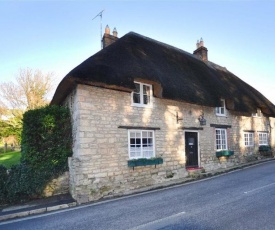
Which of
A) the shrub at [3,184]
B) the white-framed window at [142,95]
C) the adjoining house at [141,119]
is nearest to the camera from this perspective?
the shrub at [3,184]

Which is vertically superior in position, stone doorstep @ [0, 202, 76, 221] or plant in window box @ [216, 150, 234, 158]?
plant in window box @ [216, 150, 234, 158]

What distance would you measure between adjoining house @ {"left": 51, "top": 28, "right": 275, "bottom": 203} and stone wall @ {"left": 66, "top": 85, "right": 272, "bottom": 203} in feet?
0.12

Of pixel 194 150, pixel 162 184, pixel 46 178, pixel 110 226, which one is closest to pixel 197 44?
pixel 194 150

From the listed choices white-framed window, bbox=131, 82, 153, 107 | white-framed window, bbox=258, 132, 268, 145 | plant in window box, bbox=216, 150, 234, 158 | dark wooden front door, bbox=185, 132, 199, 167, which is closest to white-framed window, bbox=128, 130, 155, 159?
white-framed window, bbox=131, 82, 153, 107

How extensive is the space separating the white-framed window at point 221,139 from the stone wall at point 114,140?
8.99 ft

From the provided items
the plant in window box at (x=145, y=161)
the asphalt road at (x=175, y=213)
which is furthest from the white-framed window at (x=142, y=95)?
the asphalt road at (x=175, y=213)

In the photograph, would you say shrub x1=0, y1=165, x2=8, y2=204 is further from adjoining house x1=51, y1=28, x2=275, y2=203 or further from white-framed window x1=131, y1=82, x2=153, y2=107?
Answer: white-framed window x1=131, y1=82, x2=153, y2=107

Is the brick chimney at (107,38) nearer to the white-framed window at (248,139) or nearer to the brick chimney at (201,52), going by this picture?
the brick chimney at (201,52)

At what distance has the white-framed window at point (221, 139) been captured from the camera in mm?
13420

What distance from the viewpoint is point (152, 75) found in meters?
9.80

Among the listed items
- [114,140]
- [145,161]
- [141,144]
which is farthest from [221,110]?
[114,140]

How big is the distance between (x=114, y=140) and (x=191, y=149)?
507 cm

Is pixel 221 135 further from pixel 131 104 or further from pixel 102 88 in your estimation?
pixel 102 88

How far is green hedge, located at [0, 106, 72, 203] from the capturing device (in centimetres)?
789
